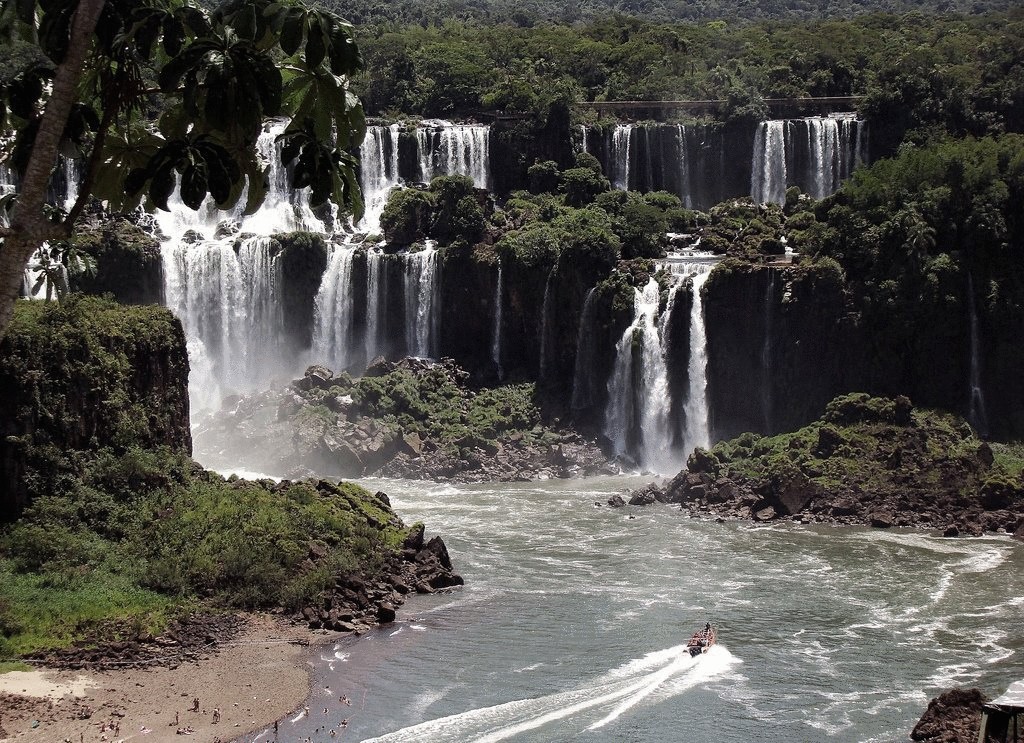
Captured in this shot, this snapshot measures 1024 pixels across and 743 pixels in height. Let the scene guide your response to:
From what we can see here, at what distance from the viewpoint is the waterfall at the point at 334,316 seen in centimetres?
6250

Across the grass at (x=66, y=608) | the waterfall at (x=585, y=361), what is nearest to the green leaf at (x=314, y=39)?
the grass at (x=66, y=608)

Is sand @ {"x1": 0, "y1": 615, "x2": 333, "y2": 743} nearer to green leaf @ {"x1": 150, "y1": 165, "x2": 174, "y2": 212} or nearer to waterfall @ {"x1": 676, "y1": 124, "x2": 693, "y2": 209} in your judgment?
green leaf @ {"x1": 150, "y1": 165, "x2": 174, "y2": 212}

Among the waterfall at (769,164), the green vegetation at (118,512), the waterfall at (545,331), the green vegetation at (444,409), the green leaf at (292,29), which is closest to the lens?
the green leaf at (292,29)

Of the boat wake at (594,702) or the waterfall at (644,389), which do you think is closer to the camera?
the boat wake at (594,702)

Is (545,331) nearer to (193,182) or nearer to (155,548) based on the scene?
(155,548)

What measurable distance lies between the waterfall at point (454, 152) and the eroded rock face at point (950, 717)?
51.7 m

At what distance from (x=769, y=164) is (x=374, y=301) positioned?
76.0 ft

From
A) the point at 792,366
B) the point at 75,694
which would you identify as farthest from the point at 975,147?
the point at 75,694

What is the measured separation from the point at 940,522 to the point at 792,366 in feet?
40.2

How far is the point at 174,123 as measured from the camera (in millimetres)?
8125

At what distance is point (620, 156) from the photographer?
2872 inches

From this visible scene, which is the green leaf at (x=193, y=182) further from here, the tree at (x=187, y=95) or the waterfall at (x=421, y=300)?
the waterfall at (x=421, y=300)

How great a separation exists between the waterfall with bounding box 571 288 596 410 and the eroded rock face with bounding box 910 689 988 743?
3475cm

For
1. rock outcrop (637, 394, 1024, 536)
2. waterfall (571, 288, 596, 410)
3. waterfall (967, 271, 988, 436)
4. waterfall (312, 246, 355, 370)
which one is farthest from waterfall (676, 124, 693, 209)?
rock outcrop (637, 394, 1024, 536)
